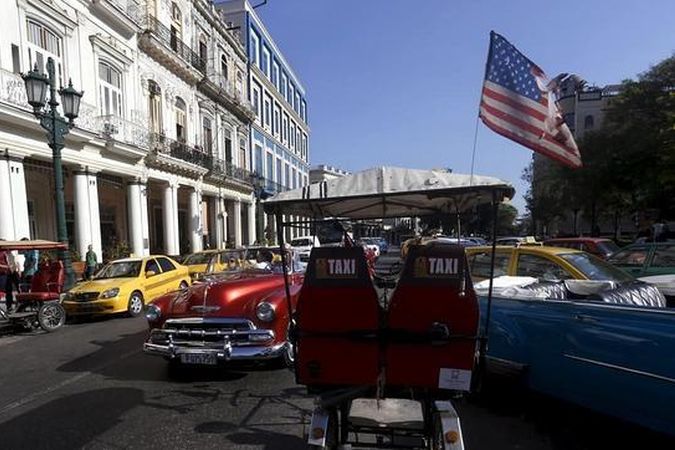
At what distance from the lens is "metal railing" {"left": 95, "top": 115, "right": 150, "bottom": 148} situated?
18.8 metres

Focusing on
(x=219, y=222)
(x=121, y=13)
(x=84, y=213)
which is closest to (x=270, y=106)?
(x=219, y=222)

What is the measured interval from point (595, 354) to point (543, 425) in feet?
3.51

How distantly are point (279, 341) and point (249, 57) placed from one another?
116 feet

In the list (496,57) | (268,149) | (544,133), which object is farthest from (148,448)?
(268,149)

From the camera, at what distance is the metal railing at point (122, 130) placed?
18828mm

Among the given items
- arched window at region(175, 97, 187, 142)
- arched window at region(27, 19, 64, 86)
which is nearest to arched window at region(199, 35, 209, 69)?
arched window at region(175, 97, 187, 142)

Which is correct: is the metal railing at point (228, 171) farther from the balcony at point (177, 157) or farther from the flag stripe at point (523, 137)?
the flag stripe at point (523, 137)

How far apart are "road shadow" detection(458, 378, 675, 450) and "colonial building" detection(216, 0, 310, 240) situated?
30.1 meters

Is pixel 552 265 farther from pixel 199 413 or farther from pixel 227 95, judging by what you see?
pixel 227 95

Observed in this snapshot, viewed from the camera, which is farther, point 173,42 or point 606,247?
point 173,42

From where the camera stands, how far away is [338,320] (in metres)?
3.35

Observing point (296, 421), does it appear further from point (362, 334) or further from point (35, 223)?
point (35, 223)

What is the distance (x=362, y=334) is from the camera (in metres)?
3.30

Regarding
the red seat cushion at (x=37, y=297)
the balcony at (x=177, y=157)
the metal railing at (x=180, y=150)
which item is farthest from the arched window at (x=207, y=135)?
the red seat cushion at (x=37, y=297)
